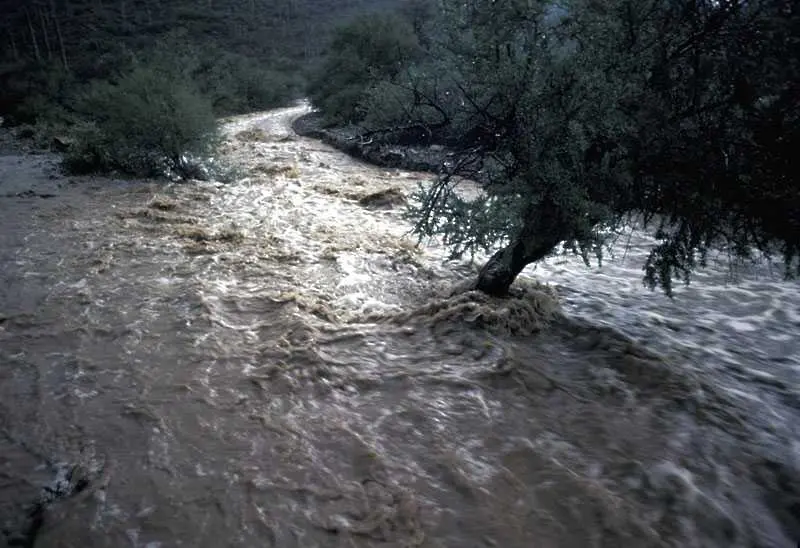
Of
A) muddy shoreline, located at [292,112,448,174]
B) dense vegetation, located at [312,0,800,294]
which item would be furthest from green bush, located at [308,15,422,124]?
dense vegetation, located at [312,0,800,294]

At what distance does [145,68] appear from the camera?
1465 centimetres

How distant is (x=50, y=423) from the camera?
366 cm

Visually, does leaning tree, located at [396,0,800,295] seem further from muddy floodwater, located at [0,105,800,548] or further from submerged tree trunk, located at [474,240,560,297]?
muddy floodwater, located at [0,105,800,548]

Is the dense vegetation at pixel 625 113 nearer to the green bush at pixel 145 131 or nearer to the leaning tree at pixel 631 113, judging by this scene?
the leaning tree at pixel 631 113

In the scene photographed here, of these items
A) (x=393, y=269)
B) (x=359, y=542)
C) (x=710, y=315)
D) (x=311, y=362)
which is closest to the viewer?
(x=359, y=542)

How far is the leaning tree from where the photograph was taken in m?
3.70

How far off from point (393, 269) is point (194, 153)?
25.3ft

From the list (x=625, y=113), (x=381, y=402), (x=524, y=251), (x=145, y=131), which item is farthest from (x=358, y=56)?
(x=381, y=402)

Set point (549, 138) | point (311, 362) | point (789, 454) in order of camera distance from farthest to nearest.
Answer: point (311, 362) → point (549, 138) → point (789, 454)

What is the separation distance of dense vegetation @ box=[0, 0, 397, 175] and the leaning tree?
9329 millimetres

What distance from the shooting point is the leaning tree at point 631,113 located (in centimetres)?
370

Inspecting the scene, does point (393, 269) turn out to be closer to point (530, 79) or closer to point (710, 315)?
point (530, 79)

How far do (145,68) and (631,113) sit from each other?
14.8 metres

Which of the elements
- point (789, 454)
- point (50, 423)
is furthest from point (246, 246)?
point (789, 454)
